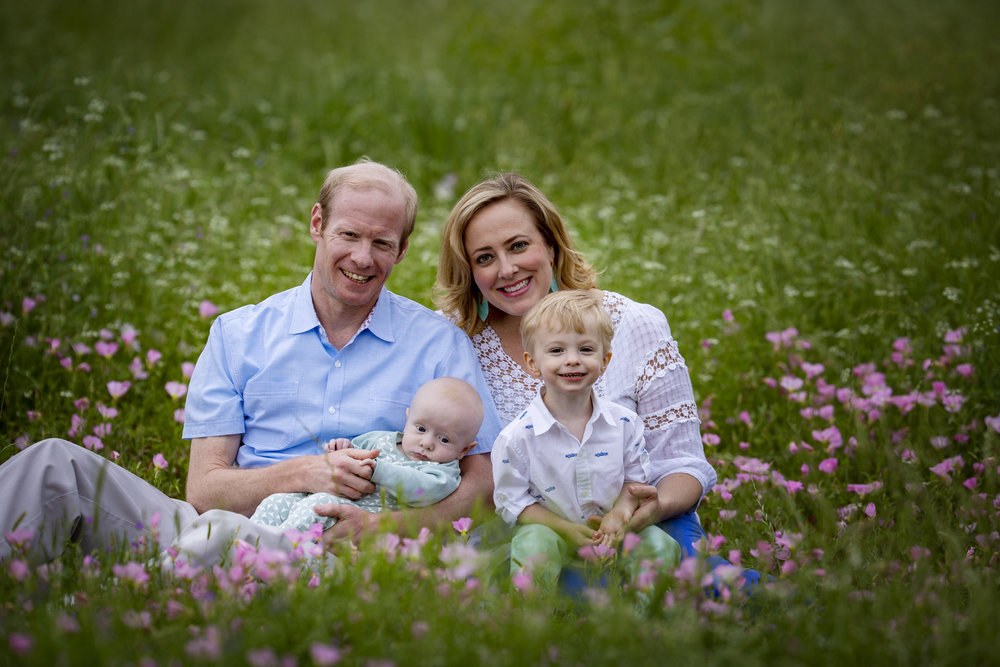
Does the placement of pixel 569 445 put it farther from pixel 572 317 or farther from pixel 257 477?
pixel 257 477

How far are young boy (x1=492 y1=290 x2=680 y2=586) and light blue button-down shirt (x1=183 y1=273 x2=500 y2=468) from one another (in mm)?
303

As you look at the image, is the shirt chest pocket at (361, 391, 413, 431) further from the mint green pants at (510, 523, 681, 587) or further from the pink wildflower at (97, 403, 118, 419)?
the pink wildflower at (97, 403, 118, 419)

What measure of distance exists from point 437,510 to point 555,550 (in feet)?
1.55

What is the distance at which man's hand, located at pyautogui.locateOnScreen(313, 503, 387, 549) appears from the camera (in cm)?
270

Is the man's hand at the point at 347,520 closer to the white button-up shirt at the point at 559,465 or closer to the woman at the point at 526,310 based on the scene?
the white button-up shirt at the point at 559,465

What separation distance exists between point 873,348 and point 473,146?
4247 millimetres

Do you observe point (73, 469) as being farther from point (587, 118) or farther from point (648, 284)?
point (587, 118)

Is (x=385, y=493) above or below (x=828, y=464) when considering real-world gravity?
below

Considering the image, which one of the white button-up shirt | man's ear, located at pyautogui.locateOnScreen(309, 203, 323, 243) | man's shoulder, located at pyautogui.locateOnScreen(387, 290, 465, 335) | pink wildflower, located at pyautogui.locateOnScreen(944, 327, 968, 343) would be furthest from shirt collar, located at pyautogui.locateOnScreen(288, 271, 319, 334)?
pink wildflower, located at pyautogui.locateOnScreen(944, 327, 968, 343)

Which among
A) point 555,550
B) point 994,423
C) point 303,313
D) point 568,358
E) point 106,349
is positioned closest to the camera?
point 555,550

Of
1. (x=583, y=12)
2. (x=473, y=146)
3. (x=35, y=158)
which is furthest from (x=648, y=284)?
(x=583, y=12)

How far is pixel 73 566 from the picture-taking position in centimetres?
241

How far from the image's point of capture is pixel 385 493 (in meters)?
2.81

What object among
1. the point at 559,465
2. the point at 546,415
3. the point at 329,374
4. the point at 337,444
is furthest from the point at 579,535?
the point at 329,374
